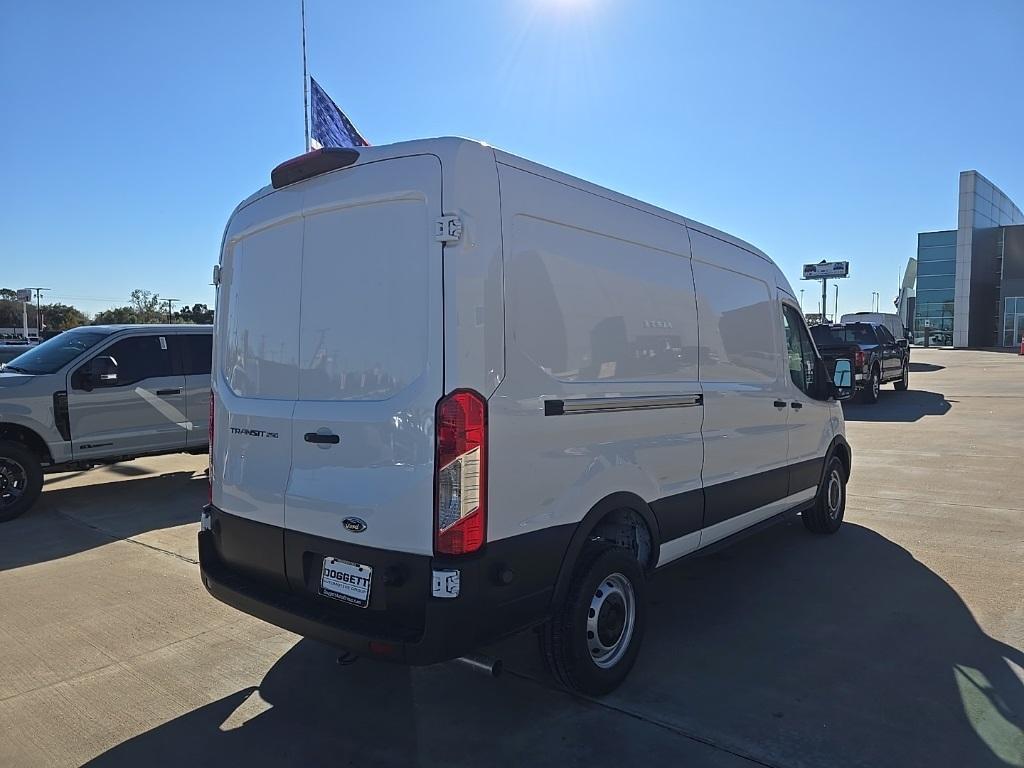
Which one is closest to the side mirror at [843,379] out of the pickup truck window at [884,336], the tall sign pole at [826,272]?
the pickup truck window at [884,336]

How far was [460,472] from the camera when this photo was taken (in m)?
2.80

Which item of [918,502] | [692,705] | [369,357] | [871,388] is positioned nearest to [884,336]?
[871,388]

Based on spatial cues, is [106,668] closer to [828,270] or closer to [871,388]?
[871,388]

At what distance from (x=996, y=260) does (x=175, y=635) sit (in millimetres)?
64975

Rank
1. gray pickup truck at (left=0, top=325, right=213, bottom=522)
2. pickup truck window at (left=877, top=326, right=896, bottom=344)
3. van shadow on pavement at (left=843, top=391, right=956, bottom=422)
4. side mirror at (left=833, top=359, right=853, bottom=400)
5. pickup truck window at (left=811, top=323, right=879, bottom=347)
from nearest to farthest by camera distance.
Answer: side mirror at (left=833, top=359, right=853, bottom=400) < gray pickup truck at (left=0, top=325, right=213, bottom=522) < van shadow on pavement at (left=843, top=391, right=956, bottom=422) < pickup truck window at (left=811, top=323, right=879, bottom=347) < pickup truck window at (left=877, top=326, right=896, bottom=344)

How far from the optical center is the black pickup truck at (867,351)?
635 inches

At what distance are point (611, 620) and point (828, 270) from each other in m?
53.8

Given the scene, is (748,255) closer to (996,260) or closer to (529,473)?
(529,473)

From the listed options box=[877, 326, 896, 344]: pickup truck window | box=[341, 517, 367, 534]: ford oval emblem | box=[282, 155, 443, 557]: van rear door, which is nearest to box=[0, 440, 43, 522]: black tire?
box=[282, 155, 443, 557]: van rear door

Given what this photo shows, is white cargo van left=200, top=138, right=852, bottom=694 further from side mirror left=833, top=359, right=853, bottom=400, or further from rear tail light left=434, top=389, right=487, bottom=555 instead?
side mirror left=833, top=359, right=853, bottom=400

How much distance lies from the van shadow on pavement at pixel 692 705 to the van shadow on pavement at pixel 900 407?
33.7 feet

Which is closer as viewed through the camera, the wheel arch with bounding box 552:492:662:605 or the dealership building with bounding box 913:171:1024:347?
the wheel arch with bounding box 552:492:662:605

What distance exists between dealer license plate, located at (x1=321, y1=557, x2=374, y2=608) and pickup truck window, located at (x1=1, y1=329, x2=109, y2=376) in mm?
6284

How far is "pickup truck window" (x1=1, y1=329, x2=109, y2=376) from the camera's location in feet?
25.8
